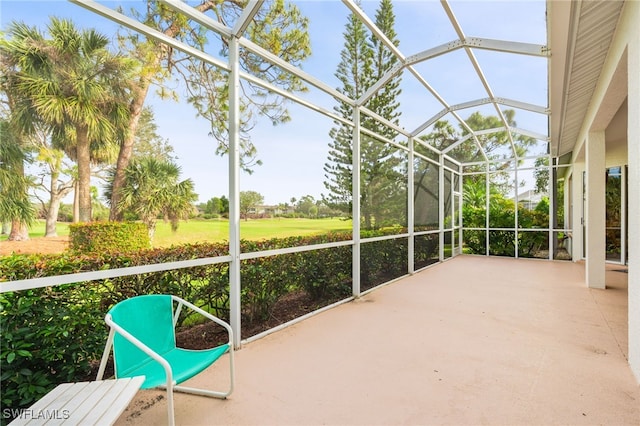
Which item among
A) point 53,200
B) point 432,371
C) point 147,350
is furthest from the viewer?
point 432,371

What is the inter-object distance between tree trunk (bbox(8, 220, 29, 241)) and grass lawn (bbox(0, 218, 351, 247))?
0.03 metres

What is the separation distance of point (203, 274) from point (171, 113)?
1.46 metres

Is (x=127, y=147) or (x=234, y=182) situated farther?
(x=234, y=182)

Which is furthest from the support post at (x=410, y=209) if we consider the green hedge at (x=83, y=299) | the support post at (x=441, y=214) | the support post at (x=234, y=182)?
the support post at (x=234, y=182)

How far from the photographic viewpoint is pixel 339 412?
81.2 inches

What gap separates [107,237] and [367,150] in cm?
405

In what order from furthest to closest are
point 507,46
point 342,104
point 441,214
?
point 441,214
point 342,104
point 507,46

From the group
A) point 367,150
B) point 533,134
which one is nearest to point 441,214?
point 533,134

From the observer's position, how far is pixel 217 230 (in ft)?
10.1

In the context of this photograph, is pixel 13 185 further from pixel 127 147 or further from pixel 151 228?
pixel 151 228

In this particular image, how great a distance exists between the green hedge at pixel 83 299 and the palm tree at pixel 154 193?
0.31 meters

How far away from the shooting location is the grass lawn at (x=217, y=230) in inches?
104

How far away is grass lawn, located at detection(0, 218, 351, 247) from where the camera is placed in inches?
104

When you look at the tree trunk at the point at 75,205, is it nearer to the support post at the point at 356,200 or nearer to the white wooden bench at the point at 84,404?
the white wooden bench at the point at 84,404
